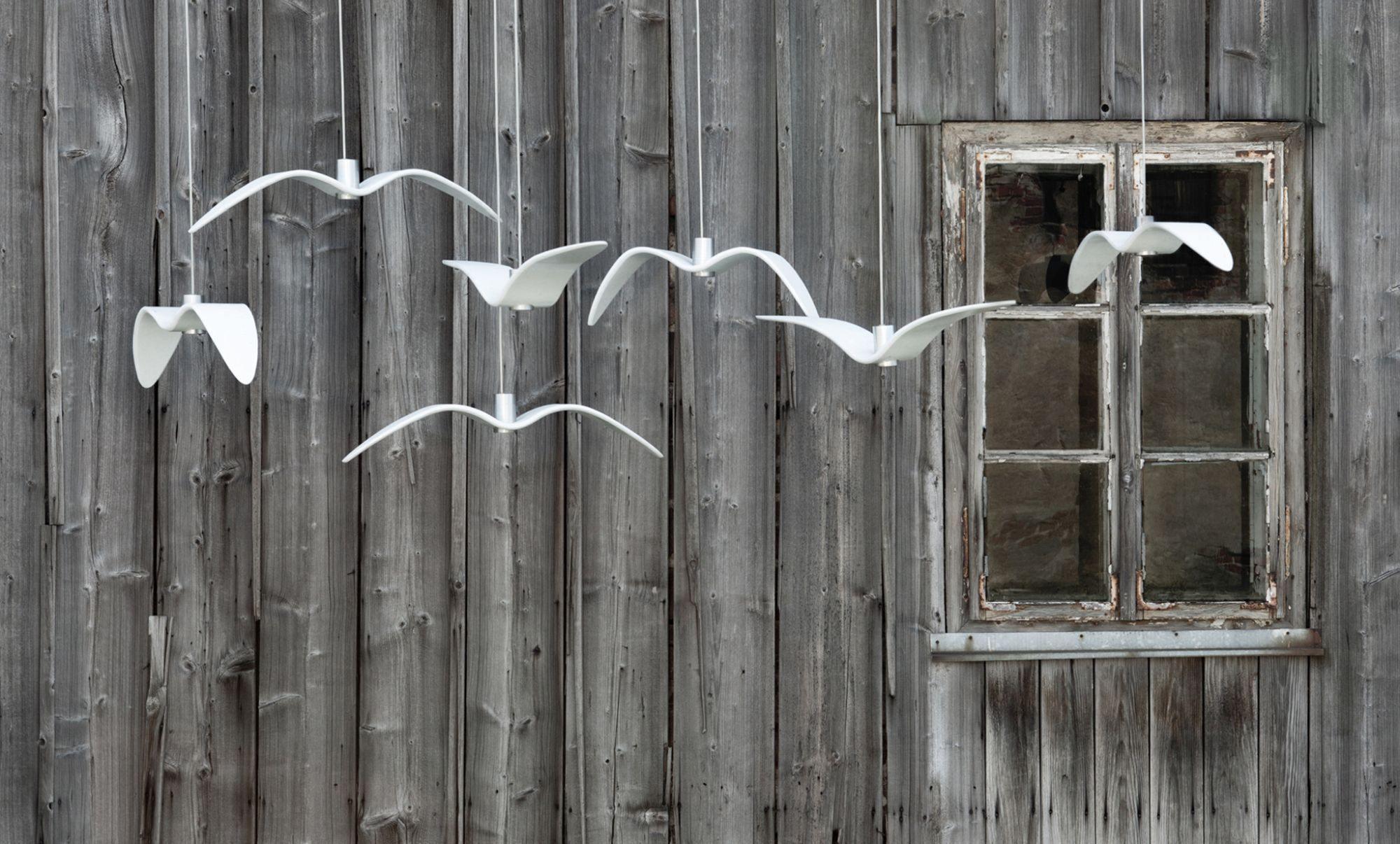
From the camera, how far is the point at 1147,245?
1.49m

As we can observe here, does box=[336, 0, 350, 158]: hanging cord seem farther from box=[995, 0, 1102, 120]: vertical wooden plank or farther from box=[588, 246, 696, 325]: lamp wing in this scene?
box=[995, 0, 1102, 120]: vertical wooden plank

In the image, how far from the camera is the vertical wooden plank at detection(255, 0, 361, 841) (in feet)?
7.14

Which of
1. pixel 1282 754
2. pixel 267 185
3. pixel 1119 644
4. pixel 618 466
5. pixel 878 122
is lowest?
pixel 1282 754

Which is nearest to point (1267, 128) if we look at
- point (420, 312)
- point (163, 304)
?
point (420, 312)

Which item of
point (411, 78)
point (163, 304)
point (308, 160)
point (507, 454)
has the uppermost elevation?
point (411, 78)

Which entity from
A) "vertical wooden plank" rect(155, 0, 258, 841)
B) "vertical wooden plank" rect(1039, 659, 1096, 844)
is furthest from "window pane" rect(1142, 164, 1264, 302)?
"vertical wooden plank" rect(155, 0, 258, 841)

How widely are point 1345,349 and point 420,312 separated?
189 cm

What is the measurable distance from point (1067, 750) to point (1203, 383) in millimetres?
808

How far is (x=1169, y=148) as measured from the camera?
7.27 ft

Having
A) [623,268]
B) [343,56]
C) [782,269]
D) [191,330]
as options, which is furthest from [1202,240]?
[343,56]

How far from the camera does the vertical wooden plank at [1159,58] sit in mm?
2211

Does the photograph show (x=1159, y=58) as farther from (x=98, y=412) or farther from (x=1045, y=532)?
(x=98, y=412)

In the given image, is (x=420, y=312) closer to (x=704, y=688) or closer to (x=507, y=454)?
(x=507, y=454)

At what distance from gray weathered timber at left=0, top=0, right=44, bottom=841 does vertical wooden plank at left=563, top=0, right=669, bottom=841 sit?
1072 millimetres
